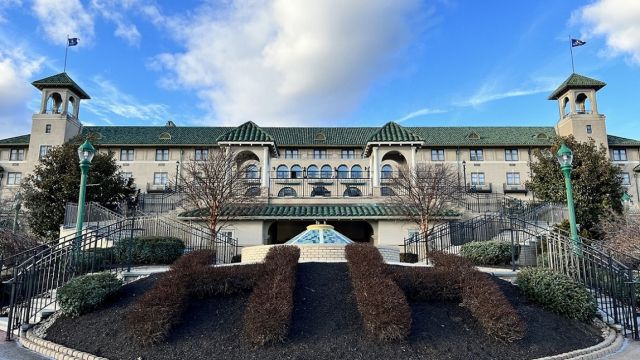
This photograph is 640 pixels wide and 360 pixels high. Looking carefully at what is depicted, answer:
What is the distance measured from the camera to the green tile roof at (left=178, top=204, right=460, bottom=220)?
80.1 feet

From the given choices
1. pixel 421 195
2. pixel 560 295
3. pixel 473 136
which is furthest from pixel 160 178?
pixel 560 295

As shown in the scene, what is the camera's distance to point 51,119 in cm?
5147

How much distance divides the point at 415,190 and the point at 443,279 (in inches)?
619

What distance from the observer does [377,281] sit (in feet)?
27.5

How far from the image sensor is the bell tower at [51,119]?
50.9m

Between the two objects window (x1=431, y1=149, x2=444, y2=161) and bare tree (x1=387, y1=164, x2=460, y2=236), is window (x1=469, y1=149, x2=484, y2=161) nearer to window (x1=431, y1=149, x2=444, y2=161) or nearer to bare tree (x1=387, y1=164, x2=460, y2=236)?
window (x1=431, y1=149, x2=444, y2=161)

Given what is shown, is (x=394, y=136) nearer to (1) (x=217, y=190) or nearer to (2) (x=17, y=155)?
(1) (x=217, y=190)

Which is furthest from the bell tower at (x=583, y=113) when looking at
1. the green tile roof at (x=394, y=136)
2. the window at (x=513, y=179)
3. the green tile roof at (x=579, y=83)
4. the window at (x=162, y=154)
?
the window at (x=162, y=154)

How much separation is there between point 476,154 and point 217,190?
42.0 meters

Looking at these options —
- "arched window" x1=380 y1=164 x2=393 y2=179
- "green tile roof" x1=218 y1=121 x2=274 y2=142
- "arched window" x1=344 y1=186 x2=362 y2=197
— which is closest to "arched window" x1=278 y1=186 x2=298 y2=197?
"arched window" x1=344 y1=186 x2=362 y2=197

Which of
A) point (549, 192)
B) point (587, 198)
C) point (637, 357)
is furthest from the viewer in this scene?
point (549, 192)

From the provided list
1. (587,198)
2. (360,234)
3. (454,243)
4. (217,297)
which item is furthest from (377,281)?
(587,198)

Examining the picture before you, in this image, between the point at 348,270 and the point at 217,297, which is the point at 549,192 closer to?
the point at 348,270

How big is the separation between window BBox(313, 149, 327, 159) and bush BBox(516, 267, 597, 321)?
4723cm
